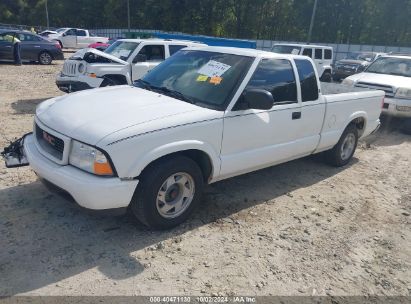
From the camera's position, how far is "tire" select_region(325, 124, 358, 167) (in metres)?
5.89

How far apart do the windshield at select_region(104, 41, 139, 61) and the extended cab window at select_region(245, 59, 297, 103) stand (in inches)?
235

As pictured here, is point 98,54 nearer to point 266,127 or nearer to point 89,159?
point 266,127

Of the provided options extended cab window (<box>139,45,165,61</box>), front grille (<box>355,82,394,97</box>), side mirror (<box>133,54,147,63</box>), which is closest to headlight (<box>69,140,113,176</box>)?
side mirror (<box>133,54,147,63</box>)

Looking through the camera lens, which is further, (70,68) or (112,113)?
(70,68)

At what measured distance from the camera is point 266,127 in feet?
14.0

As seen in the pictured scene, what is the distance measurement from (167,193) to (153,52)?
23.0 ft

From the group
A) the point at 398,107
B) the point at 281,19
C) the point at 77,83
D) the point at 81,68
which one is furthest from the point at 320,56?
the point at 281,19

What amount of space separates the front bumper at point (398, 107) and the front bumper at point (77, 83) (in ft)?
22.2

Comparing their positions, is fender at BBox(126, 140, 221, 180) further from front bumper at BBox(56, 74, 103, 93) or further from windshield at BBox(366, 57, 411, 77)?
windshield at BBox(366, 57, 411, 77)

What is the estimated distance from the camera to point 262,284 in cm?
316

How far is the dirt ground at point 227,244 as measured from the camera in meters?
3.07

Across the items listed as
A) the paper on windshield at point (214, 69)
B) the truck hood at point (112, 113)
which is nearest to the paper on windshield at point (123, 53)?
the truck hood at point (112, 113)

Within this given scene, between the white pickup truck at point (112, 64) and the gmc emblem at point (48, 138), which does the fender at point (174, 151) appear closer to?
the gmc emblem at point (48, 138)

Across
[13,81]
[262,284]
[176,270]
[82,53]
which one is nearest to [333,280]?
[262,284]
